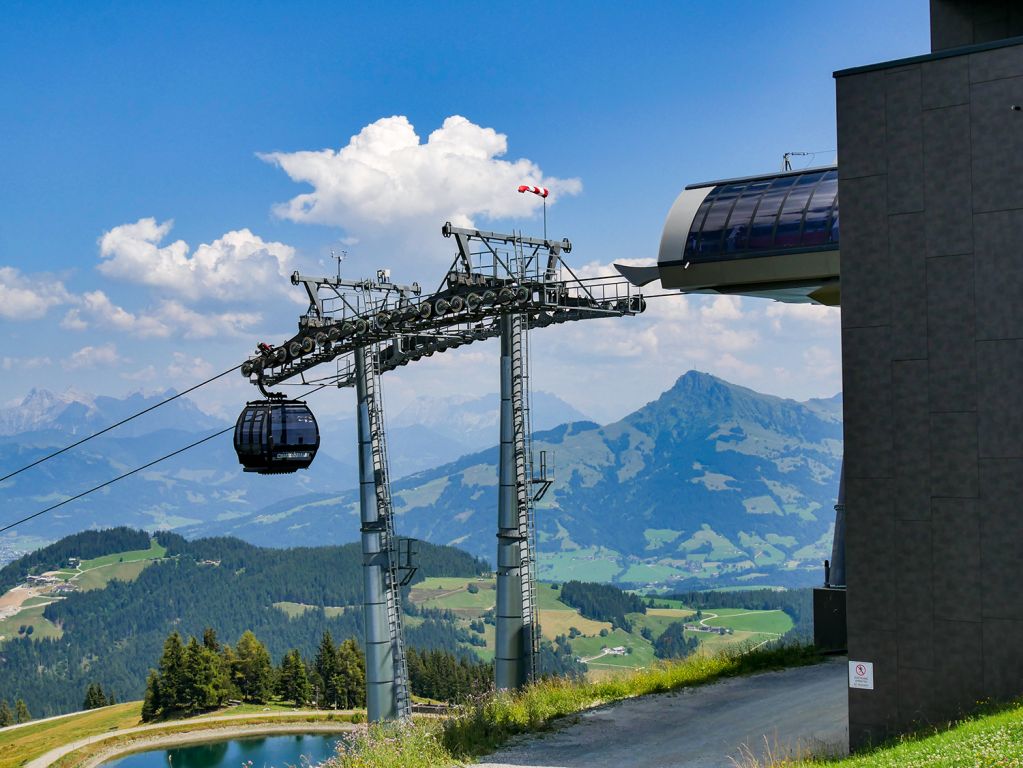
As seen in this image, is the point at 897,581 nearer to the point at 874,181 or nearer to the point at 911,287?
the point at 911,287

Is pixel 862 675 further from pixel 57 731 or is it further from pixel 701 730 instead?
pixel 57 731

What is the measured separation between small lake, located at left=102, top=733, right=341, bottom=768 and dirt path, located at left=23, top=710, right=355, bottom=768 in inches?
36.8

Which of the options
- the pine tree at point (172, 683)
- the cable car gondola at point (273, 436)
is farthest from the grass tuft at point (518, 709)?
the pine tree at point (172, 683)

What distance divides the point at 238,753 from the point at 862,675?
118 metres

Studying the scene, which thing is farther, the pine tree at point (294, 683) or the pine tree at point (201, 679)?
the pine tree at point (294, 683)

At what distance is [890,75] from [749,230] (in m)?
6.62

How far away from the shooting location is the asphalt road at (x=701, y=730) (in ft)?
58.6

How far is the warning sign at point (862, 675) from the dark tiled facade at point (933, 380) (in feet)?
0.34

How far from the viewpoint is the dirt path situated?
116375mm

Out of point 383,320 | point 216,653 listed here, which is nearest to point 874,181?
point 383,320

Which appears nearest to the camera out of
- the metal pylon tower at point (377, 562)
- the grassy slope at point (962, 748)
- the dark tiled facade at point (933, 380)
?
the grassy slope at point (962, 748)

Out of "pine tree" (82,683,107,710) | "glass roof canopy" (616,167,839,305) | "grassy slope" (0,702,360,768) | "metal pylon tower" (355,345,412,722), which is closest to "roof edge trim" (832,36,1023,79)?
"glass roof canopy" (616,167,839,305)

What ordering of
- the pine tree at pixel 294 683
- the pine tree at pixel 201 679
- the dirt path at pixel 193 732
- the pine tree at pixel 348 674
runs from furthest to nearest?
the pine tree at pixel 294 683 → the pine tree at pixel 348 674 → the pine tree at pixel 201 679 → the dirt path at pixel 193 732

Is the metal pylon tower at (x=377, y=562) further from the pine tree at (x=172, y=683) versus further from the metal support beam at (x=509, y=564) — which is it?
the pine tree at (x=172, y=683)
